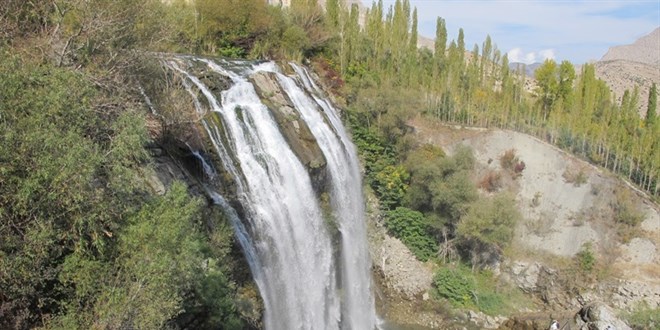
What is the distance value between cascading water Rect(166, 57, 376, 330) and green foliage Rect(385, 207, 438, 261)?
2862 millimetres

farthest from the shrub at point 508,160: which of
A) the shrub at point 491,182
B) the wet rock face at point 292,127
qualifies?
the wet rock face at point 292,127

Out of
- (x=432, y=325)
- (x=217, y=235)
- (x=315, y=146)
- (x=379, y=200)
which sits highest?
(x=315, y=146)

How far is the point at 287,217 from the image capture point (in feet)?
67.6

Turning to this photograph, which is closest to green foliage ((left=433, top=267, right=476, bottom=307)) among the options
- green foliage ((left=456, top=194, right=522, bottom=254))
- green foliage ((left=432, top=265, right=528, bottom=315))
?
green foliage ((left=432, top=265, right=528, bottom=315))

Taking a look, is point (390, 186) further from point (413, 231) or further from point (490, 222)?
point (490, 222)

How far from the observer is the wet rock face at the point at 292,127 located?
24328 millimetres

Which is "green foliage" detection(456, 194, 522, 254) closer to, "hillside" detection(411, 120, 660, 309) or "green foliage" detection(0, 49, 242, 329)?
"hillside" detection(411, 120, 660, 309)

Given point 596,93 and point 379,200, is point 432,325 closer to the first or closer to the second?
point 379,200

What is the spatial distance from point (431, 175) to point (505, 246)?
19.9 feet

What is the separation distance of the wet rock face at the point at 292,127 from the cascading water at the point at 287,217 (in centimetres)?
56

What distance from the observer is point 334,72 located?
39750mm

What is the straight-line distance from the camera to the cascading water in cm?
1944

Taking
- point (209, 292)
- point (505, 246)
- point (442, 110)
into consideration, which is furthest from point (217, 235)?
point (442, 110)

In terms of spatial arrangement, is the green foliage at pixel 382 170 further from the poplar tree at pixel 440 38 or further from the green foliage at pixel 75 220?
the green foliage at pixel 75 220
